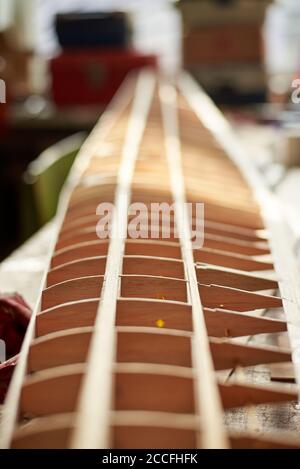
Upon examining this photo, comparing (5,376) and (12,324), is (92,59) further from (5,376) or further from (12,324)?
(5,376)

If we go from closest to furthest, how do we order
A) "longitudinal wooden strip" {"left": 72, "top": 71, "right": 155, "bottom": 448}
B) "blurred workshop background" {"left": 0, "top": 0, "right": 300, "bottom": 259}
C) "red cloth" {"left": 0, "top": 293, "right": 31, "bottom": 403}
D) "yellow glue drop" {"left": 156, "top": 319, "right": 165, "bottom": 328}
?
"longitudinal wooden strip" {"left": 72, "top": 71, "right": 155, "bottom": 448}, "yellow glue drop" {"left": 156, "top": 319, "right": 165, "bottom": 328}, "red cloth" {"left": 0, "top": 293, "right": 31, "bottom": 403}, "blurred workshop background" {"left": 0, "top": 0, "right": 300, "bottom": 259}

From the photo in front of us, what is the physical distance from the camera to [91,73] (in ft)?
22.1

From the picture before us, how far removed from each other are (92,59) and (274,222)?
14.9ft

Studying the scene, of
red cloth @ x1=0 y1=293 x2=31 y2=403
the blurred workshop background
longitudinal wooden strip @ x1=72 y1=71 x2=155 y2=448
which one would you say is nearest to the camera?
longitudinal wooden strip @ x1=72 y1=71 x2=155 y2=448

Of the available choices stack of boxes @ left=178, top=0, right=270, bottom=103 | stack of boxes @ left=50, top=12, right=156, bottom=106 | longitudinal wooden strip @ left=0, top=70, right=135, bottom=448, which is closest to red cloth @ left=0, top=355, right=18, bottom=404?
longitudinal wooden strip @ left=0, top=70, right=135, bottom=448

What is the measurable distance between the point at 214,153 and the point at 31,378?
2450 millimetres

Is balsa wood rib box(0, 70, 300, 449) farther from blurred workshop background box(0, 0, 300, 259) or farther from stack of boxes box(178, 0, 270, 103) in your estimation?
stack of boxes box(178, 0, 270, 103)

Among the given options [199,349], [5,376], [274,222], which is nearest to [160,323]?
[199,349]

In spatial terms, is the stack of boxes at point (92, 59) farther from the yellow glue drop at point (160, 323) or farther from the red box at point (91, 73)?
the yellow glue drop at point (160, 323)

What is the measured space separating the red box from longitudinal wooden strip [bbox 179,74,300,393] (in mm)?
1894

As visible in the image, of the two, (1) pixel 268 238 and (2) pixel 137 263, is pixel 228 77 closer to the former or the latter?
(1) pixel 268 238

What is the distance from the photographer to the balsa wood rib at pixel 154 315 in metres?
1.19

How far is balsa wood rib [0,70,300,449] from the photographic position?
1194 millimetres

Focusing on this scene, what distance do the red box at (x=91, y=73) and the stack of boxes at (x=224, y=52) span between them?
0.45m
